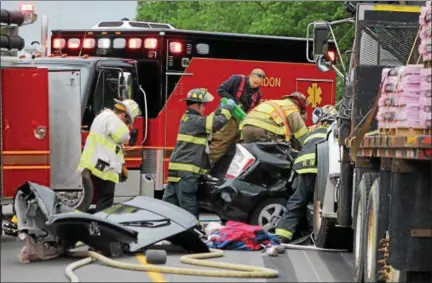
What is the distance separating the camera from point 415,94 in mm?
9172

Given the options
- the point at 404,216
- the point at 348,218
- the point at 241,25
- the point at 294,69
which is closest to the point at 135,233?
the point at 348,218

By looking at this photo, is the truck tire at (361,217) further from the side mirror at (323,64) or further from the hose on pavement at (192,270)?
the side mirror at (323,64)

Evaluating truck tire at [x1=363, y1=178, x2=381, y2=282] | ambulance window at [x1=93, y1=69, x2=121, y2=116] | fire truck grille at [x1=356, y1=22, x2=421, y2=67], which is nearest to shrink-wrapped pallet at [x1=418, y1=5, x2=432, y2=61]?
truck tire at [x1=363, y1=178, x2=381, y2=282]

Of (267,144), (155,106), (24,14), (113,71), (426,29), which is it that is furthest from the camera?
(155,106)

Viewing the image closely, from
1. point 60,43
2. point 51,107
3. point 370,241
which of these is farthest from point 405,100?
point 60,43

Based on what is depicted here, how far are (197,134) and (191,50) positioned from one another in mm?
3998

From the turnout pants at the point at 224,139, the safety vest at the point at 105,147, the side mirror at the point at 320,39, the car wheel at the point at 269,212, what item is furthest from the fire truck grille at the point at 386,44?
the turnout pants at the point at 224,139

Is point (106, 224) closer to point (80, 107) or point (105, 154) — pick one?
point (105, 154)

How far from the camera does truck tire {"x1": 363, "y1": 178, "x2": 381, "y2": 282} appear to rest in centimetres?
969

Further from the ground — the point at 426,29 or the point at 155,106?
the point at 426,29

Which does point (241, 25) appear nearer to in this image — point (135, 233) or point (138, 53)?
point (138, 53)

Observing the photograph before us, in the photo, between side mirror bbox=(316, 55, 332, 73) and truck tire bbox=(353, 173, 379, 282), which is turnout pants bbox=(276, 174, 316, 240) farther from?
truck tire bbox=(353, 173, 379, 282)

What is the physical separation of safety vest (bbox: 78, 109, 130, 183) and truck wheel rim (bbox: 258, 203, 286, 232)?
1839 millimetres

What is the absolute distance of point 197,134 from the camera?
1507 cm
